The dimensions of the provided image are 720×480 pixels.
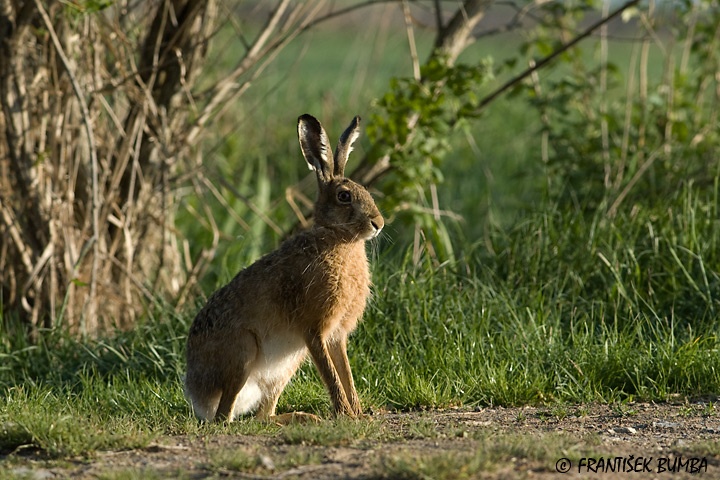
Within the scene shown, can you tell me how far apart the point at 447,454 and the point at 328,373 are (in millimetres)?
1167

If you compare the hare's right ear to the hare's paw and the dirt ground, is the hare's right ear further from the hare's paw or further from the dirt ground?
the dirt ground

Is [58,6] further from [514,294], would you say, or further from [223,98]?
[514,294]

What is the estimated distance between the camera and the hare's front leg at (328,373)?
4.65 m

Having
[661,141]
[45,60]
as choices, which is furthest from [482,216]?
[45,60]

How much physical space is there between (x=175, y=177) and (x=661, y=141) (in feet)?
11.2

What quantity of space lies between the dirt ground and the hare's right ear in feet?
3.90

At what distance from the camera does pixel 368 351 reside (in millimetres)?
5609

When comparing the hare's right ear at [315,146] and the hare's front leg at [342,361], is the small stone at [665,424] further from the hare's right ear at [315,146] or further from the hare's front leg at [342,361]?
the hare's right ear at [315,146]

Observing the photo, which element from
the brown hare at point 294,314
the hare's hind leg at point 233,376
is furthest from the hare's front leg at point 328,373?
the hare's hind leg at point 233,376

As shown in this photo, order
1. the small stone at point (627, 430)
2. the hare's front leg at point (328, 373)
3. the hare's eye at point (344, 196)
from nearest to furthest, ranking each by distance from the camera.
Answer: the small stone at point (627, 430) < the hare's front leg at point (328, 373) < the hare's eye at point (344, 196)

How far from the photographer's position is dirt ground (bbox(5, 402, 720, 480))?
3.55m

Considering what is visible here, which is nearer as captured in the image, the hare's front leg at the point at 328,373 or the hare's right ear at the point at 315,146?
the hare's front leg at the point at 328,373

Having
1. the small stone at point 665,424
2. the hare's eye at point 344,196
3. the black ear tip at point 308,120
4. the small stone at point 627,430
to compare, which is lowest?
the small stone at point 665,424

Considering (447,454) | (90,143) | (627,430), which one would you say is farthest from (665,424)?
(90,143)
